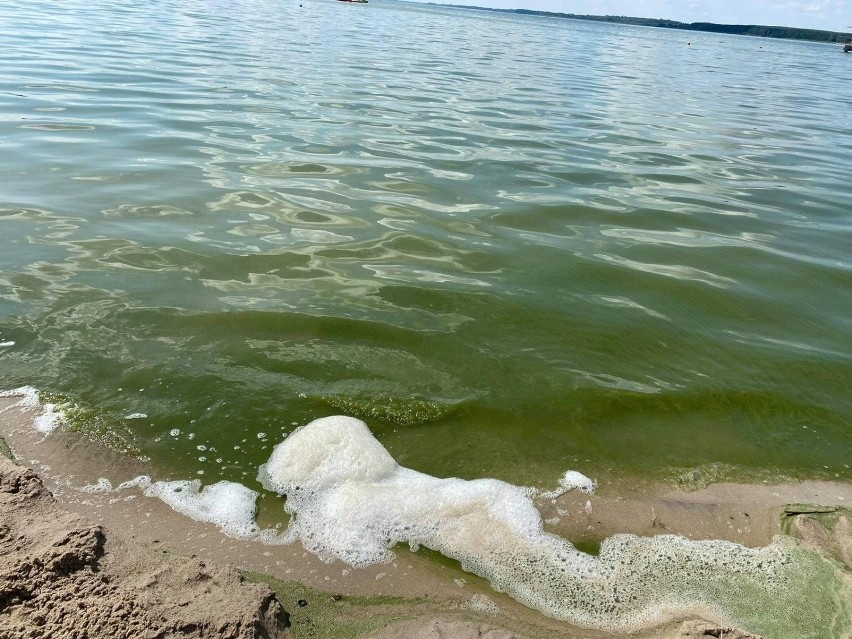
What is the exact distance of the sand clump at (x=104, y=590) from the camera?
188cm

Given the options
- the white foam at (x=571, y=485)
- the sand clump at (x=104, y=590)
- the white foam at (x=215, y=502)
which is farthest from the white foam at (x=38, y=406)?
the white foam at (x=571, y=485)

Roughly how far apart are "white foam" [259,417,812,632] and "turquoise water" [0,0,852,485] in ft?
0.66

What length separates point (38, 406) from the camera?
10.9 ft

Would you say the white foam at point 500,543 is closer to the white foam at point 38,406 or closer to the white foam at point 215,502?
the white foam at point 215,502

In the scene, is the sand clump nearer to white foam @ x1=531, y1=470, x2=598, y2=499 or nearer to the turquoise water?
the turquoise water

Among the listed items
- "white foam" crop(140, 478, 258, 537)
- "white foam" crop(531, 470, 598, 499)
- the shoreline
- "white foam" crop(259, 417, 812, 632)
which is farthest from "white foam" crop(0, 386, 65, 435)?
"white foam" crop(531, 470, 598, 499)

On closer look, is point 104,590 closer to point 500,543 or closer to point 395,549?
point 395,549

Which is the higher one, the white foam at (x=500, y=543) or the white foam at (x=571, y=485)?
the white foam at (x=500, y=543)

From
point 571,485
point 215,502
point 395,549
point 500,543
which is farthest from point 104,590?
point 571,485

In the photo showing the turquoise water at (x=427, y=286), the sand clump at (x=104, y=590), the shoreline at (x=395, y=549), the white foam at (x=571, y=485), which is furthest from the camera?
the turquoise water at (x=427, y=286)

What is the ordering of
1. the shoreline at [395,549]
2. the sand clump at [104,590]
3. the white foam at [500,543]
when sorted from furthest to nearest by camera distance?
the white foam at [500,543]
the shoreline at [395,549]
the sand clump at [104,590]

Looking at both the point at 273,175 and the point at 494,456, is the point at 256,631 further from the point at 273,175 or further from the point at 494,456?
the point at 273,175

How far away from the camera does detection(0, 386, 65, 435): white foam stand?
10.5 feet

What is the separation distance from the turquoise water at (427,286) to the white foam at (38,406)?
0.36ft
